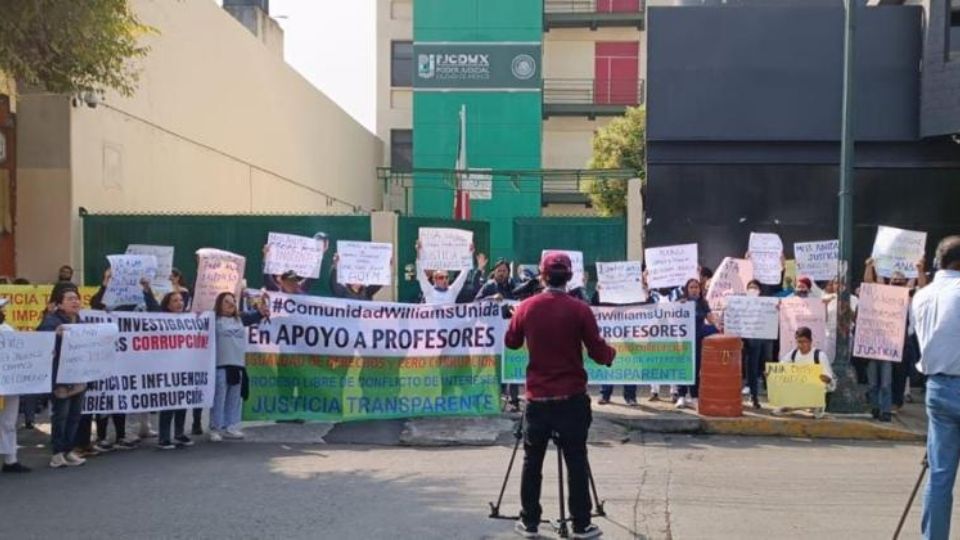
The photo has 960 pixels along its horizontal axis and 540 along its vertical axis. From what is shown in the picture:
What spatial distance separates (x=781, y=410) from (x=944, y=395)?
6.43 metres

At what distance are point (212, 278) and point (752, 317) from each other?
6737mm

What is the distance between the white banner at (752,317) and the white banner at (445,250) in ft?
11.7

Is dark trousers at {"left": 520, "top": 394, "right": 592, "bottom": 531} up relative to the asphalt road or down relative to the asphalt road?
up

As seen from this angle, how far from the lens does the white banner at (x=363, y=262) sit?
13492 mm

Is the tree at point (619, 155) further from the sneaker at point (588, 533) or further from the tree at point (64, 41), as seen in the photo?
the sneaker at point (588, 533)

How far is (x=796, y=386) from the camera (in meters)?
12.2

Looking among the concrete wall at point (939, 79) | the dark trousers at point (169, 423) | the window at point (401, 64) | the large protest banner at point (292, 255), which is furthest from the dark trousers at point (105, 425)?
the window at point (401, 64)

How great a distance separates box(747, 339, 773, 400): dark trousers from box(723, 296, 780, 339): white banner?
24 cm

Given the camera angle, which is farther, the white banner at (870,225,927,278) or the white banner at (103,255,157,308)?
the white banner at (870,225,927,278)

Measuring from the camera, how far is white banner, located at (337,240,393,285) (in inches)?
531

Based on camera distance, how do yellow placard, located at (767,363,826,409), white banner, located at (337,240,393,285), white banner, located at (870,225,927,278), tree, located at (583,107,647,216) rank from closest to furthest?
yellow placard, located at (767,363,826,409)
white banner, located at (870,225,927,278)
white banner, located at (337,240,393,285)
tree, located at (583,107,647,216)

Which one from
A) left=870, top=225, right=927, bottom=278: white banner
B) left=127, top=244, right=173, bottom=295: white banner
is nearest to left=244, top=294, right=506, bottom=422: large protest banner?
left=127, top=244, right=173, bottom=295: white banner

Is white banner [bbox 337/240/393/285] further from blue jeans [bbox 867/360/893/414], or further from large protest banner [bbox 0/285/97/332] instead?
blue jeans [bbox 867/360/893/414]

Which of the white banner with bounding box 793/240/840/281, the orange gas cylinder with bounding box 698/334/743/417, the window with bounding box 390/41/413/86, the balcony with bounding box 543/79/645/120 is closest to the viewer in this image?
the orange gas cylinder with bounding box 698/334/743/417
